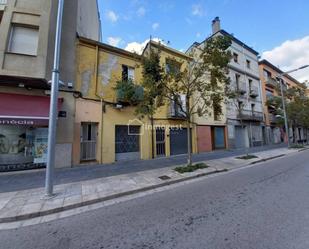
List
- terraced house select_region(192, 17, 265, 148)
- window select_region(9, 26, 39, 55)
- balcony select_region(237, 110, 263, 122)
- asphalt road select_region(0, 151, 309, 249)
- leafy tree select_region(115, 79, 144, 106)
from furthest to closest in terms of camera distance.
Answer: balcony select_region(237, 110, 263, 122)
terraced house select_region(192, 17, 265, 148)
leafy tree select_region(115, 79, 144, 106)
window select_region(9, 26, 39, 55)
asphalt road select_region(0, 151, 309, 249)

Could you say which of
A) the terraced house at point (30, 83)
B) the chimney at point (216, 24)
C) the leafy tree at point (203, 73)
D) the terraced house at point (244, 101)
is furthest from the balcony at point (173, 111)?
the chimney at point (216, 24)

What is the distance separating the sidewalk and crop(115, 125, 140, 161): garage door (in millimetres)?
3984

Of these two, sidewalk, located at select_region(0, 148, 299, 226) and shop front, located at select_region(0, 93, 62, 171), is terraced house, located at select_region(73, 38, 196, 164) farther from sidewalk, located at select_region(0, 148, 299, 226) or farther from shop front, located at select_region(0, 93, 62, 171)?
sidewalk, located at select_region(0, 148, 299, 226)

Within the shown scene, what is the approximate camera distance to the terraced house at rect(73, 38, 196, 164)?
10.2m

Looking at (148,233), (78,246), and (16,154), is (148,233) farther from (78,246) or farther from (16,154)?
(16,154)

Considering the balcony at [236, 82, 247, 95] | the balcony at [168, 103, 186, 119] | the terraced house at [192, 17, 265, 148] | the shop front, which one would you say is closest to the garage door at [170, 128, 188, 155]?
the balcony at [168, 103, 186, 119]

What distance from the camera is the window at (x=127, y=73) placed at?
39.6 ft

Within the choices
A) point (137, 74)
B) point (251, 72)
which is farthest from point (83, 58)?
point (251, 72)

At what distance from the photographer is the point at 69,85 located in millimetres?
9539

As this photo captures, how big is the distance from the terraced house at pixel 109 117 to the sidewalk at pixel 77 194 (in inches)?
151

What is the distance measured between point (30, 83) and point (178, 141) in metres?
10.4

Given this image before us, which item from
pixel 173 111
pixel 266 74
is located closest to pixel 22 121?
pixel 173 111

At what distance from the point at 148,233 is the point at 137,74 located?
1106 centimetres

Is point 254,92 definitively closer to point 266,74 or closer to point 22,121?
point 266,74
